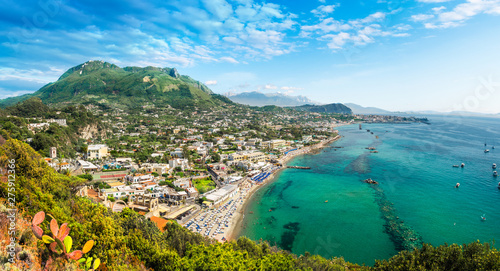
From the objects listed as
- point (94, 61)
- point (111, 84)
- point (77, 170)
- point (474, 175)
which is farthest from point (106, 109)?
Result: point (94, 61)

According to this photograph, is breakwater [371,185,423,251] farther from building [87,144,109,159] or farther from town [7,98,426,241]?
building [87,144,109,159]

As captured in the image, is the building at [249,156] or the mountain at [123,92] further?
the mountain at [123,92]

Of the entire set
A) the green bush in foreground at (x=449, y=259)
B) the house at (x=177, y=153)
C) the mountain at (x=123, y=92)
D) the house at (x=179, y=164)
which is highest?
the mountain at (x=123, y=92)

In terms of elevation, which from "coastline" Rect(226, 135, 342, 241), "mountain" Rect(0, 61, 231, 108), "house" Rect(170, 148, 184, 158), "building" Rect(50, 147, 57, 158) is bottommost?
"coastline" Rect(226, 135, 342, 241)

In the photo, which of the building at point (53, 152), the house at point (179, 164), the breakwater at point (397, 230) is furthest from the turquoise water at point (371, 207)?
the building at point (53, 152)

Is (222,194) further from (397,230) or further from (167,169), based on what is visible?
(397,230)

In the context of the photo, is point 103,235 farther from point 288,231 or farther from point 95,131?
point 95,131

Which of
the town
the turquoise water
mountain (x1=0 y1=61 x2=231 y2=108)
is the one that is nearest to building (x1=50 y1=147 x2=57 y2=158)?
the town

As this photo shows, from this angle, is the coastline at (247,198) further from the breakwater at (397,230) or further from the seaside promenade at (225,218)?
the breakwater at (397,230)

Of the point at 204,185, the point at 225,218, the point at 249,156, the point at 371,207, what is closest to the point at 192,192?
the point at 204,185
